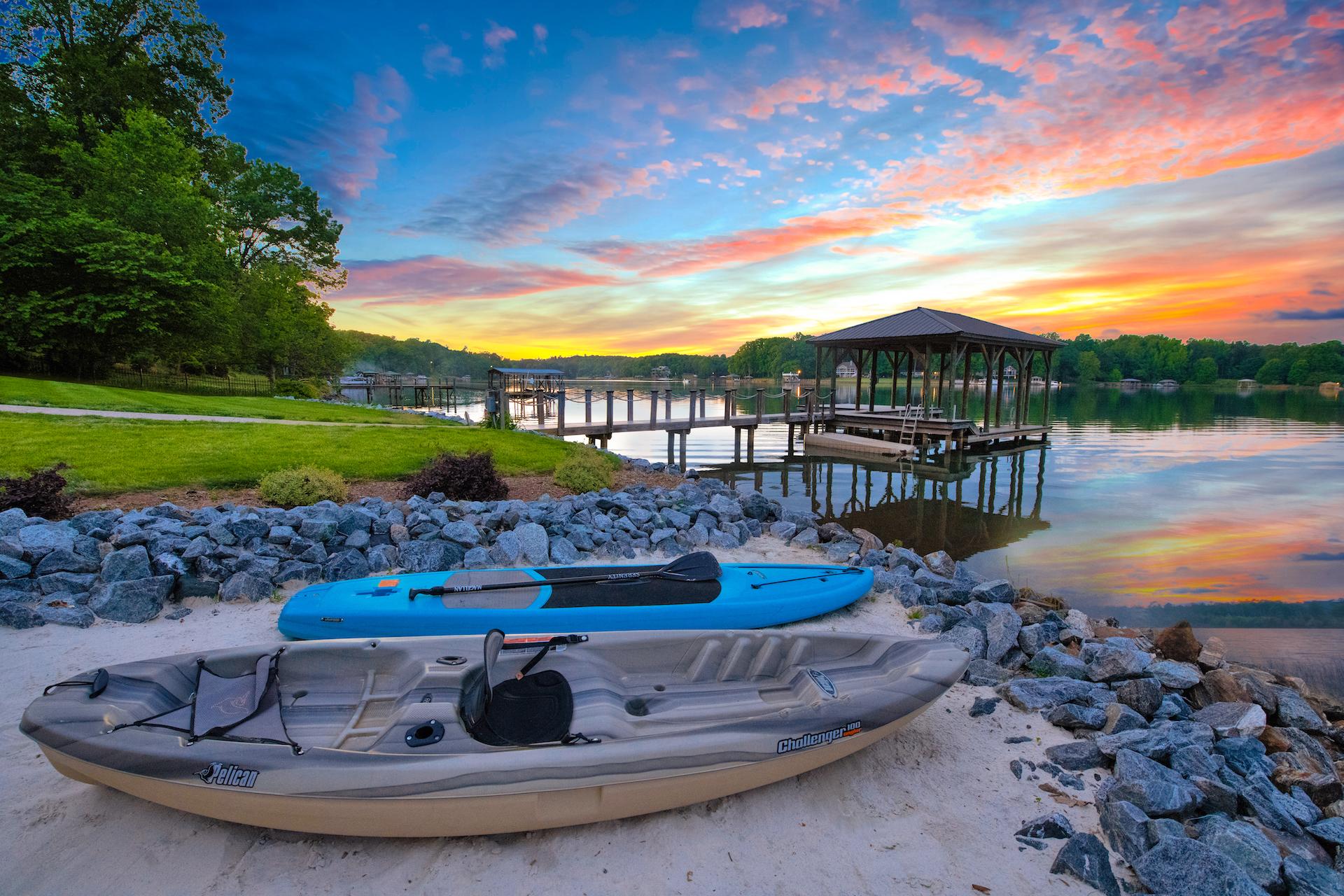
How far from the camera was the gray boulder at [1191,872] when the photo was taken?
8.16ft

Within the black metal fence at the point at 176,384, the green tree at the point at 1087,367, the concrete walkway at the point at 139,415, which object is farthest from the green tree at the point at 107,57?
the green tree at the point at 1087,367

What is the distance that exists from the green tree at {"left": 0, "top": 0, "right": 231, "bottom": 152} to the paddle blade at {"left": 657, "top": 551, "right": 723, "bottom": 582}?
34970 millimetres

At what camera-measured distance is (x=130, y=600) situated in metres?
5.14

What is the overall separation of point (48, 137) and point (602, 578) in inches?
1426

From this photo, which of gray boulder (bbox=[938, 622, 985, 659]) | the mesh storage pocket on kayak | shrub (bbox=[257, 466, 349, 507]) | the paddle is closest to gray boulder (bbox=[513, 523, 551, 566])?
the paddle

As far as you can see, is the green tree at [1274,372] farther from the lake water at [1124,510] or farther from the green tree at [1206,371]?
the lake water at [1124,510]

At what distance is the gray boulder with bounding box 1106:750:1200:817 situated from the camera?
3.02 meters

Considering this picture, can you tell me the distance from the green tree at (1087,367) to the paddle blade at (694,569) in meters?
111

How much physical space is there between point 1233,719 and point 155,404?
22258 mm

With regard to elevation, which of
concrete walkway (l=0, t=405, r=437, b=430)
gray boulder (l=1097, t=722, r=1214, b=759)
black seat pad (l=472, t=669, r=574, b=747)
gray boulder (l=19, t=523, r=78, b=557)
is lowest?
gray boulder (l=1097, t=722, r=1214, b=759)

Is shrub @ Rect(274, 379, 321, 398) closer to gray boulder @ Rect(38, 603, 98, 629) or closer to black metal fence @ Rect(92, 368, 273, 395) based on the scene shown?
black metal fence @ Rect(92, 368, 273, 395)

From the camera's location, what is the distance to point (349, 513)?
675cm

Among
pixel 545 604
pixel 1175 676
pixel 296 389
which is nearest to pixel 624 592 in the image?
pixel 545 604

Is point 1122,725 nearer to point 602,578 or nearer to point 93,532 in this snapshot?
point 602,578
